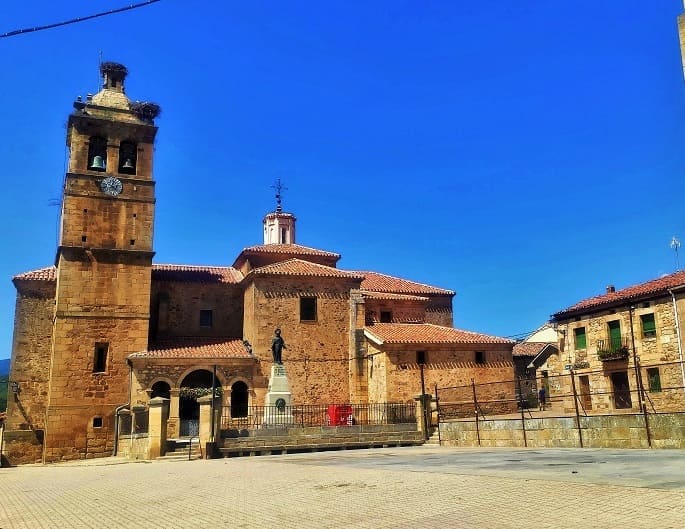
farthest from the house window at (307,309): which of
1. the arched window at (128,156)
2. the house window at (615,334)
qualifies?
the house window at (615,334)

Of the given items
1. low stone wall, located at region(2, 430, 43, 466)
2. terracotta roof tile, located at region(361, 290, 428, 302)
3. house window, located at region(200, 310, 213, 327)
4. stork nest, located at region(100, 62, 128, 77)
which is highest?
stork nest, located at region(100, 62, 128, 77)

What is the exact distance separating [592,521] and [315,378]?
2150 cm

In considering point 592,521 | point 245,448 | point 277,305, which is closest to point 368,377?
point 277,305

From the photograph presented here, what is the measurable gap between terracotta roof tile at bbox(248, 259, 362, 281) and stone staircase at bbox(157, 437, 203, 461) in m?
8.15

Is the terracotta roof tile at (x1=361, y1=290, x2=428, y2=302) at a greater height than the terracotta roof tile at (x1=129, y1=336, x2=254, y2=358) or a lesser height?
greater

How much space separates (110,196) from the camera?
26156 mm

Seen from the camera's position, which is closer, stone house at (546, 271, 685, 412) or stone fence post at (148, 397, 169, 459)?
stone fence post at (148, 397, 169, 459)

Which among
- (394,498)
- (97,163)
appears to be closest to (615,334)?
(394,498)

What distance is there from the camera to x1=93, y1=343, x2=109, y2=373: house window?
24.5 meters

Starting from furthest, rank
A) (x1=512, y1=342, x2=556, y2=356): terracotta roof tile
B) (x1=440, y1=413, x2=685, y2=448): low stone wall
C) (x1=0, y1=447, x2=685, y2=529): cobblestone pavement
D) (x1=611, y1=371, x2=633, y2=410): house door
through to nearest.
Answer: (x1=512, y1=342, x2=556, y2=356): terracotta roof tile, (x1=611, y1=371, x2=633, y2=410): house door, (x1=440, y1=413, x2=685, y2=448): low stone wall, (x1=0, y1=447, x2=685, y2=529): cobblestone pavement

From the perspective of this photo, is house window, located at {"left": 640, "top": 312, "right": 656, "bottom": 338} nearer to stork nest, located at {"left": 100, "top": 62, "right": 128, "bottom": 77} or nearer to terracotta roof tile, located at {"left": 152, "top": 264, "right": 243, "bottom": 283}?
terracotta roof tile, located at {"left": 152, "top": 264, "right": 243, "bottom": 283}

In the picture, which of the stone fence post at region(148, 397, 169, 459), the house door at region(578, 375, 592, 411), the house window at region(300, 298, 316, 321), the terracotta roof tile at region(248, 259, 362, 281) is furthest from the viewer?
the house window at region(300, 298, 316, 321)

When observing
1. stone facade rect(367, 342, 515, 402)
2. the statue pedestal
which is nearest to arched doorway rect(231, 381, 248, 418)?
the statue pedestal

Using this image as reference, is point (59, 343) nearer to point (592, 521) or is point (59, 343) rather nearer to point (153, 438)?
point (153, 438)
